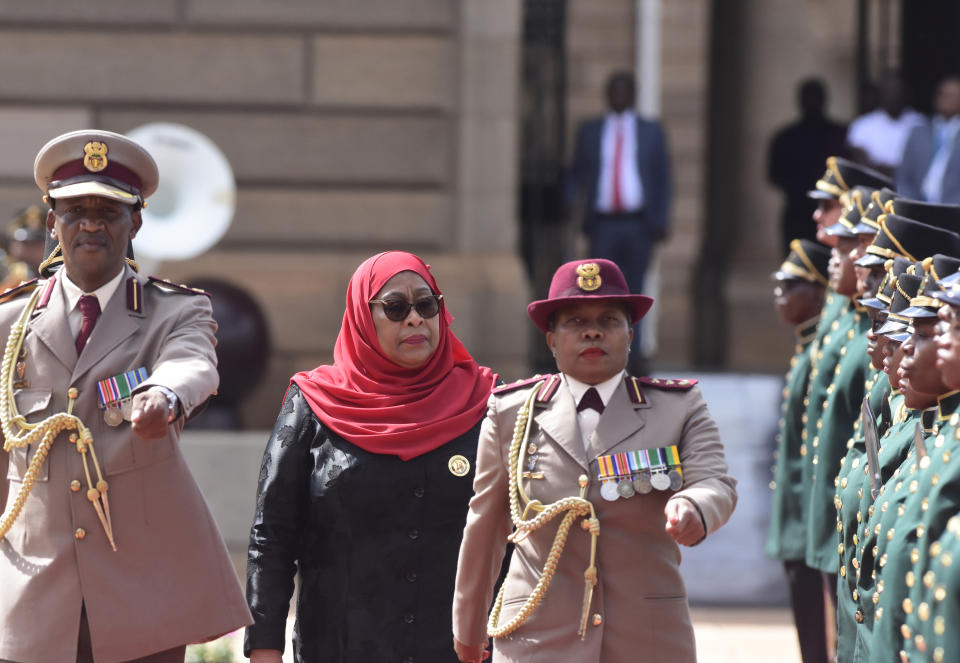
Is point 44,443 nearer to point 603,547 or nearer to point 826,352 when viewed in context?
point 603,547

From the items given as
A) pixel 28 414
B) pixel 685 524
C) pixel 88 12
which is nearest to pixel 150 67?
pixel 88 12

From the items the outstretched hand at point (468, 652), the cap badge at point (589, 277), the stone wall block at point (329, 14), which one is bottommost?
the outstretched hand at point (468, 652)

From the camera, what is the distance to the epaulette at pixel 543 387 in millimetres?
4809

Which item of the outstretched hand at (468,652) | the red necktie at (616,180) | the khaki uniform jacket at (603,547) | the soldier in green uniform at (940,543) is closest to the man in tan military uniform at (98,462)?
the outstretched hand at (468,652)

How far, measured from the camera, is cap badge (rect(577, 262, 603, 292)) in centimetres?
469

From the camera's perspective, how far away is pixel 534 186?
13789 millimetres

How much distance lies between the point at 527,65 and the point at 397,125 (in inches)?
79.3

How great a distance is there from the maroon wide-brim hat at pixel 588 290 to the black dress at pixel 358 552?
0.64 meters

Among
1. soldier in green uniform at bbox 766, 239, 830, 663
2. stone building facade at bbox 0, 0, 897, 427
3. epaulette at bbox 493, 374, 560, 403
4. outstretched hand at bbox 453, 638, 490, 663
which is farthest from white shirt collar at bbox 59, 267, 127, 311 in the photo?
stone building facade at bbox 0, 0, 897, 427

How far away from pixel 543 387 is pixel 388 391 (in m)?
0.53

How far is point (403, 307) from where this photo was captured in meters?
5.10

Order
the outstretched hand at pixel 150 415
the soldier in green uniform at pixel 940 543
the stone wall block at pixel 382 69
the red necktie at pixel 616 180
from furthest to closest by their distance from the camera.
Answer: the red necktie at pixel 616 180
the stone wall block at pixel 382 69
the outstretched hand at pixel 150 415
the soldier in green uniform at pixel 940 543

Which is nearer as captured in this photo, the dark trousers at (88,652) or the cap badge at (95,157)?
the dark trousers at (88,652)

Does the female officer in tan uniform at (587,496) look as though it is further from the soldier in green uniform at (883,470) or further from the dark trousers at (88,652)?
the dark trousers at (88,652)
